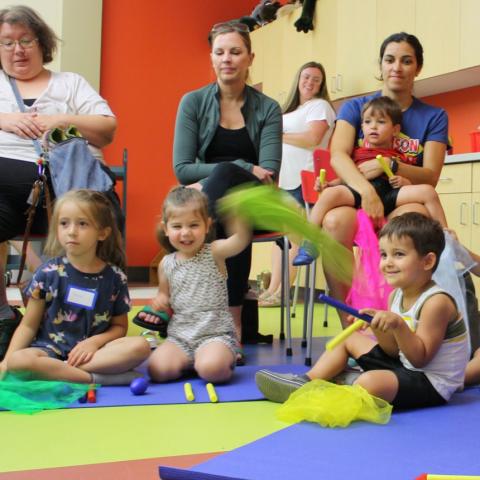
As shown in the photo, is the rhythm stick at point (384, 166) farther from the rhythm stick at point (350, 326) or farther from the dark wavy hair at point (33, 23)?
the dark wavy hair at point (33, 23)

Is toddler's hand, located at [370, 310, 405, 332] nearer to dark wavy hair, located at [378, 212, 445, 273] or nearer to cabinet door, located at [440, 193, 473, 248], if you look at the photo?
dark wavy hair, located at [378, 212, 445, 273]

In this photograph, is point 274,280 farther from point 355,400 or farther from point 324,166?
Answer: point 355,400

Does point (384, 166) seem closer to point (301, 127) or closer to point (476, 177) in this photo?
point (476, 177)

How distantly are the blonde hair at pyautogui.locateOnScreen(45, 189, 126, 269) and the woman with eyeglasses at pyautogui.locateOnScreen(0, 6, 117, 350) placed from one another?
1.04ft

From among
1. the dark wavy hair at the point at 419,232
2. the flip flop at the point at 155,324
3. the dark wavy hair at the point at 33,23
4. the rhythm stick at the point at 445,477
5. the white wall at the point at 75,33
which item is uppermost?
the white wall at the point at 75,33

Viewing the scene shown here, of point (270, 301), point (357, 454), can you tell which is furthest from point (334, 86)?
point (357, 454)

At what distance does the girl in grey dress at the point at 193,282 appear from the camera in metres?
1.96

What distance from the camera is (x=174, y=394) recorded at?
173 cm

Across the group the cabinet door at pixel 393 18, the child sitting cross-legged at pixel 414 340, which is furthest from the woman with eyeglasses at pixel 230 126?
the cabinet door at pixel 393 18

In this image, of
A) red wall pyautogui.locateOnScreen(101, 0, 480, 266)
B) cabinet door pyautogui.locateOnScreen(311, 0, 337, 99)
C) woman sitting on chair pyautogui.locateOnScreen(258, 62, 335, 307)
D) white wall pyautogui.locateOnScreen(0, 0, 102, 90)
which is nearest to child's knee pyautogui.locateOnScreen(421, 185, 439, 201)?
woman sitting on chair pyautogui.locateOnScreen(258, 62, 335, 307)

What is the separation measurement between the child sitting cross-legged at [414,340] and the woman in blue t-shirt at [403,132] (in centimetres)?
54

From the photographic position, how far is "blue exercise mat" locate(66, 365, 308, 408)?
163 centimetres

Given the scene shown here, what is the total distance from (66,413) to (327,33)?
3.98 m

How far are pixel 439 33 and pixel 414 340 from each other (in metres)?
2.88
